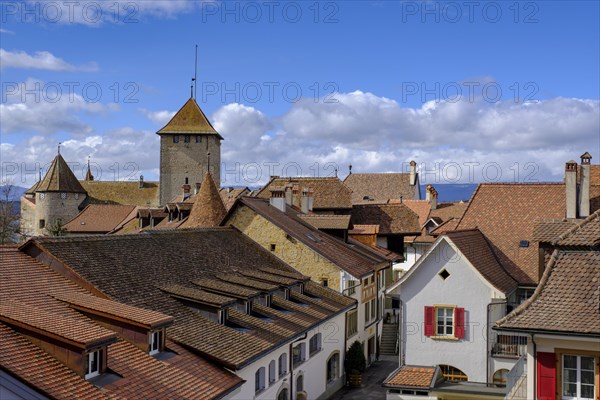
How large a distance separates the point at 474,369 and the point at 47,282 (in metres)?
15.7

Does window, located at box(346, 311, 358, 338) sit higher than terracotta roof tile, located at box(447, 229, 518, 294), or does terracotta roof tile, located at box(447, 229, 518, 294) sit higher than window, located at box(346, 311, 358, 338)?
terracotta roof tile, located at box(447, 229, 518, 294)

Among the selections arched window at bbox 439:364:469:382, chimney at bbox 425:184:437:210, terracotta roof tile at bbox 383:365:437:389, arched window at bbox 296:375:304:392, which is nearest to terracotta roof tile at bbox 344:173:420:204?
chimney at bbox 425:184:437:210

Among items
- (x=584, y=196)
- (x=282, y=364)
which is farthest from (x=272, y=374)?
(x=584, y=196)

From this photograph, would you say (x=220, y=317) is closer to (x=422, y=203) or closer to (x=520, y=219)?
(x=520, y=219)

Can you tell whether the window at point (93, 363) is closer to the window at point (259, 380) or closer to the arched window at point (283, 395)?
the window at point (259, 380)

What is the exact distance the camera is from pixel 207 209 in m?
40.1

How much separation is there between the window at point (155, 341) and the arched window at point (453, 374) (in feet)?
41.1

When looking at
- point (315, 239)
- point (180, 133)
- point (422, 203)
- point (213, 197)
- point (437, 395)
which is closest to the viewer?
point (437, 395)

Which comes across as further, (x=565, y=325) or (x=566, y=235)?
(x=566, y=235)

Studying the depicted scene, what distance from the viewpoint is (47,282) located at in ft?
66.1

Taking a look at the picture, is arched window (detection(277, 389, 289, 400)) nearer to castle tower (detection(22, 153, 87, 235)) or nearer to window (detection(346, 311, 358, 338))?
window (detection(346, 311, 358, 338))

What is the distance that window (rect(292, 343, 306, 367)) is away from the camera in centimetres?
2594

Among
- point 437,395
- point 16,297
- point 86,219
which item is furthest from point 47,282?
point 86,219

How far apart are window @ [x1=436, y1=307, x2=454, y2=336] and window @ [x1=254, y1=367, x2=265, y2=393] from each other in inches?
310
